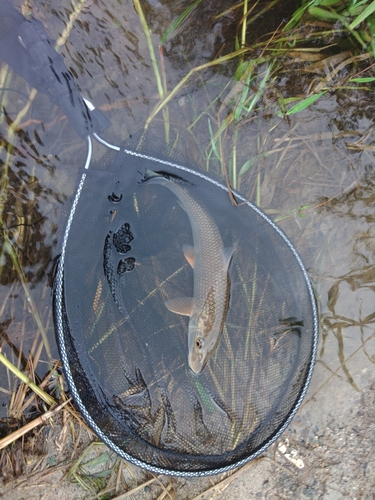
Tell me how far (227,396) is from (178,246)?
1036 millimetres

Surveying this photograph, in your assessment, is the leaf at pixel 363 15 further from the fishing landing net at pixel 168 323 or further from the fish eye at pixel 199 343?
the fish eye at pixel 199 343

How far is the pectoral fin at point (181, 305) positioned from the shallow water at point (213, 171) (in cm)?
85

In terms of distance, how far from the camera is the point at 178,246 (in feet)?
8.39

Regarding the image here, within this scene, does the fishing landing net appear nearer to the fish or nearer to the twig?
the fish

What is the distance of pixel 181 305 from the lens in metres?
2.48

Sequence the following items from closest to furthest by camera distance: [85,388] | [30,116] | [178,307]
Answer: [85,388], [178,307], [30,116]

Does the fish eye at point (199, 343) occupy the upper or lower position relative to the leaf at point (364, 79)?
lower

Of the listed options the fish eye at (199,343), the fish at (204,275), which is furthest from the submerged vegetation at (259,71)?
the fish eye at (199,343)

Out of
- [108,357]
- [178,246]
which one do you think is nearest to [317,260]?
[178,246]

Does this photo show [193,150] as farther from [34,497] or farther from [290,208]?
[34,497]

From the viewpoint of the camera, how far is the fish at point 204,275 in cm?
241

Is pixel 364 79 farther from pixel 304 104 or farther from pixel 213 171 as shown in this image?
pixel 213 171

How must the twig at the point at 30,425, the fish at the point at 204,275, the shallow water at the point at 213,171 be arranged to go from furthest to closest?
the shallow water at the point at 213,171
the twig at the point at 30,425
the fish at the point at 204,275

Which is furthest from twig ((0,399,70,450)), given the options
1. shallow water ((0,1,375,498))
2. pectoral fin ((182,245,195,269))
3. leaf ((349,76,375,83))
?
leaf ((349,76,375,83))
